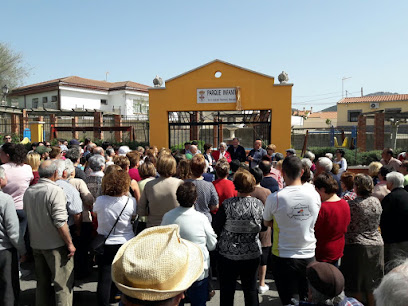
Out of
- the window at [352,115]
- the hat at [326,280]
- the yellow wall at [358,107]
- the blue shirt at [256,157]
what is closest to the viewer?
the hat at [326,280]

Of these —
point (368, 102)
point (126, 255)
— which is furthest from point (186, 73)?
point (368, 102)

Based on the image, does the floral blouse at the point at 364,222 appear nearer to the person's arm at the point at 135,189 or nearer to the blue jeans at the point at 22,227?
the person's arm at the point at 135,189

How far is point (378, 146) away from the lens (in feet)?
A: 60.3

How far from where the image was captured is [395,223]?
386 cm

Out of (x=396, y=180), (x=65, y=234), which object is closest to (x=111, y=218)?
(x=65, y=234)

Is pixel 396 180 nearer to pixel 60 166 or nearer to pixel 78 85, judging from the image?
pixel 60 166

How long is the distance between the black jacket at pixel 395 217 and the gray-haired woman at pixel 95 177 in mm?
3811

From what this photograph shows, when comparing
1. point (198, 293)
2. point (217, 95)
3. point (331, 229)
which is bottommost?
point (198, 293)

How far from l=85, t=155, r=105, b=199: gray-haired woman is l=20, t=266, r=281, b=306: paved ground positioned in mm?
1231

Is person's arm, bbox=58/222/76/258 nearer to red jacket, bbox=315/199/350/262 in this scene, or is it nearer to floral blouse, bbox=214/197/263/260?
floral blouse, bbox=214/197/263/260

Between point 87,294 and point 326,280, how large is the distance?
3448 millimetres

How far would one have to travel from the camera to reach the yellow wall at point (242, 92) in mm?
10938

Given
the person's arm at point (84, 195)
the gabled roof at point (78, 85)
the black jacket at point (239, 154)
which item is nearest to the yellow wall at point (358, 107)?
the gabled roof at point (78, 85)

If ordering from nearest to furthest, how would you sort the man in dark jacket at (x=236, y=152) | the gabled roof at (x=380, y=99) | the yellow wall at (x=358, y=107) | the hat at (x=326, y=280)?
the hat at (x=326, y=280)
the man in dark jacket at (x=236, y=152)
the yellow wall at (x=358, y=107)
the gabled roof at (x=380, y=99)
